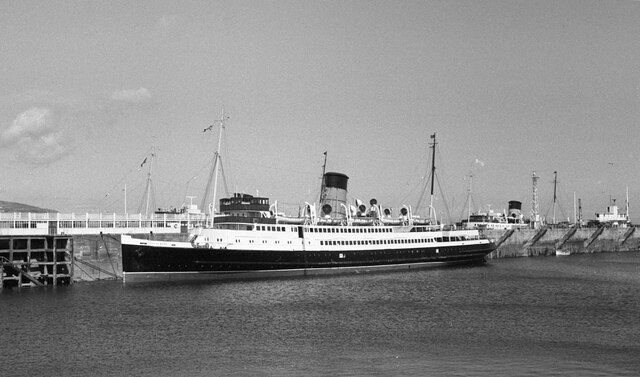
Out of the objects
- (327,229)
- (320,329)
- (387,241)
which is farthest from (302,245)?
(320,329)

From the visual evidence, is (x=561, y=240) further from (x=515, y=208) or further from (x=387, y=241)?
(x=387, y=241)

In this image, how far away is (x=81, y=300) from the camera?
39.4m

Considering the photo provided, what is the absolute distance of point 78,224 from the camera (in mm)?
59094

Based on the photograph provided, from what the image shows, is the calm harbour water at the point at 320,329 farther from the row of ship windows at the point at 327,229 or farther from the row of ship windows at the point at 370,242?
the row of ship windows at the point at 370,242

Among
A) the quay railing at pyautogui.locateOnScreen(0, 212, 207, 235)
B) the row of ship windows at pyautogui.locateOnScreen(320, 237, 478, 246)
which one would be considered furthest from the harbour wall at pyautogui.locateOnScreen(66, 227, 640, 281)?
the row of ship windows at pyautogui.locateOnScreen(320, 237, 478, 246)

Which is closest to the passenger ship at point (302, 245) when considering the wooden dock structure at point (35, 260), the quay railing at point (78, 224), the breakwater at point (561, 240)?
the wooden dock structure at point (35, 260)

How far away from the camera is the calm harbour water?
24016mm

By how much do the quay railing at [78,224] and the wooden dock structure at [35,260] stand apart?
4.61 metres

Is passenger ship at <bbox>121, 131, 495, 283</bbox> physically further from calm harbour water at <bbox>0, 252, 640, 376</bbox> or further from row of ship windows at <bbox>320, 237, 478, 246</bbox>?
calm harbour water at <bbox>0, 252, 640, 376</bbox>

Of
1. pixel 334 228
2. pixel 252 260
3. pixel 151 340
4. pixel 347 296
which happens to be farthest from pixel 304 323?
pixel 334 228

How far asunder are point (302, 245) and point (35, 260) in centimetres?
2313

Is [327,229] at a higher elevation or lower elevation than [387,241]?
higher

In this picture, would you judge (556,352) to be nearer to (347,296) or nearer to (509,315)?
(509,315)

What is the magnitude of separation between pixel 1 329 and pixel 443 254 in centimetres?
4984
